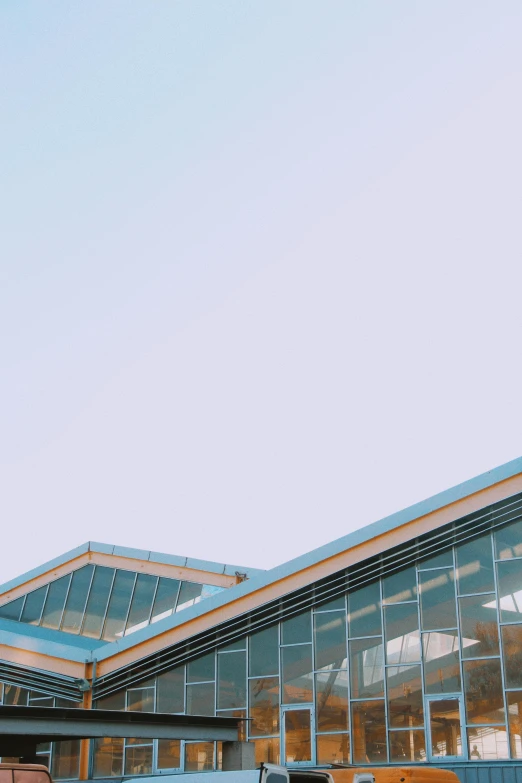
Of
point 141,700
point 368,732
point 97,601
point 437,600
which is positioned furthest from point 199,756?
point 97,601

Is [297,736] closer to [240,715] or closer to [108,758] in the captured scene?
[240,715]

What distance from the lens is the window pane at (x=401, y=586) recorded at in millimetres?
20141

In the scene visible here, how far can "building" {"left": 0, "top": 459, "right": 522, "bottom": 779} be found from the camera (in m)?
18.8

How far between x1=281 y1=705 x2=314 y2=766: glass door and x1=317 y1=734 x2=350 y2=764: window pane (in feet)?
0.72

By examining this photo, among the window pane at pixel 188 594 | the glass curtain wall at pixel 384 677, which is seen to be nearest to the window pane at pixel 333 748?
the glass curtain wall at pixel 384 677

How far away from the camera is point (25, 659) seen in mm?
23453

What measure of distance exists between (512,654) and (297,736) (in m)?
5.08

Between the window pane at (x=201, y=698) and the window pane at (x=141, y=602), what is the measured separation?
6.90 m

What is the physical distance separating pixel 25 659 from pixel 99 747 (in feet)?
9.68

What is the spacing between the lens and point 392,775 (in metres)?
11.7

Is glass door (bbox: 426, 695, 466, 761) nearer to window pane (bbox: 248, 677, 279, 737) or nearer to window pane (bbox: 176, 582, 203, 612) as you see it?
window pane (bbox: 248, 677, 279, 737)

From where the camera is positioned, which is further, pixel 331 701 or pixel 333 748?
pixel 331 701

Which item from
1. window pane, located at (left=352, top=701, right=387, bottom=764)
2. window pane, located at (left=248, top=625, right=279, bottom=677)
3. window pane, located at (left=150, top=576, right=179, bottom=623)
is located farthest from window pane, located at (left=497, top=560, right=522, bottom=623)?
window pane, located at (left=150, top=576, right=179, bottom=623)

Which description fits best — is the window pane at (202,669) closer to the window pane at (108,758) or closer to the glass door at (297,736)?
the glass door at (297,736)
